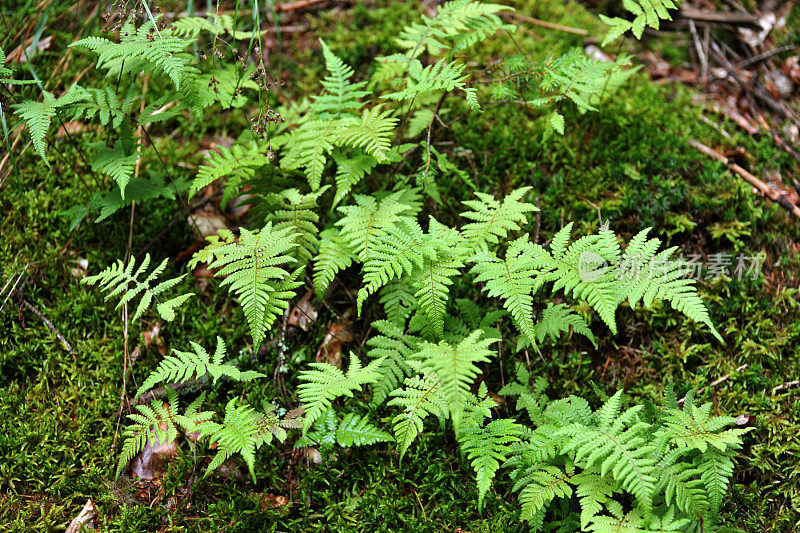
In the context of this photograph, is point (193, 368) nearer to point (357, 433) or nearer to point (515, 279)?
point (357, 433)

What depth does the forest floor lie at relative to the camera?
3195 millimetres

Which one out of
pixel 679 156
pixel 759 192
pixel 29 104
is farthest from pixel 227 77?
pixel 759 192

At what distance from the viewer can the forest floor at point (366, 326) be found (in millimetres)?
3195

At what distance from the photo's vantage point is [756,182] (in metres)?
4.28

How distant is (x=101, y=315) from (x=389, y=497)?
7.59 ft

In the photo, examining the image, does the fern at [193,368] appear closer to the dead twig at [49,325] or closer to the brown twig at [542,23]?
the dead twig at [49,325]

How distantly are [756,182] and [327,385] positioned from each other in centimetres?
361

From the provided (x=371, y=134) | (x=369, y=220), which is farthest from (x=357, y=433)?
(x=371, y=134)

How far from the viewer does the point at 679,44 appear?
17.3 feet

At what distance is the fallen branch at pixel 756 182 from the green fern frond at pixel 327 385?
3208 millimetres

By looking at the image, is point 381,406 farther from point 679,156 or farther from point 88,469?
point 679,156

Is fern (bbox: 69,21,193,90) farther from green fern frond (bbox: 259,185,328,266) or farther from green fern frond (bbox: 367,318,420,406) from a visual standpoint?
green fern frond (bbox: 367,318,420,406)

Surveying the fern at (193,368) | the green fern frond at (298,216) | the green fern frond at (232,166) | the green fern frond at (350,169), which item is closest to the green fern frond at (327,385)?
the fern at (193,368)

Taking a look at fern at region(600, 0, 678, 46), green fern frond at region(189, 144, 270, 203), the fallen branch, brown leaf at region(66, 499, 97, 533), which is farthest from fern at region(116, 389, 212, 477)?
the fallen branch
